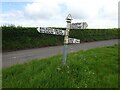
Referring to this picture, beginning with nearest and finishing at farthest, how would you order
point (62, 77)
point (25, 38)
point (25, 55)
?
point (62, 77), point (25, 55), point (25, 38)

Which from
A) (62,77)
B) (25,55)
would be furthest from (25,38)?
(62,77)

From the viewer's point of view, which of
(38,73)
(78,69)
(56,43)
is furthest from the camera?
(56,43)

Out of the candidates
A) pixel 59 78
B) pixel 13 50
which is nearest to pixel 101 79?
pixel 59 78

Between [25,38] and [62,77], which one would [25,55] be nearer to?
[25,38]

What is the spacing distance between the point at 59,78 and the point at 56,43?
20148mm

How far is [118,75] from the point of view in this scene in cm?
883

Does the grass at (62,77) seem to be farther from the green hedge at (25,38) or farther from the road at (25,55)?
the green hedge at (25,38)

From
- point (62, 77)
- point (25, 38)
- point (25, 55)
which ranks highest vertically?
point (25, 38)

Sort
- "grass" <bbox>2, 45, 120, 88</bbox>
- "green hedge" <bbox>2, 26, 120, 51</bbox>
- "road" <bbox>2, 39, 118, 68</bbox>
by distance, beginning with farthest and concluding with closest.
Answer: "green hedge" <bbox>2, 26, 120, 51</bbox> < "road" <bbox>2, 39, 118, 68</bbox> < "grass" <bbox>2, 45, 120, 88</bbox>

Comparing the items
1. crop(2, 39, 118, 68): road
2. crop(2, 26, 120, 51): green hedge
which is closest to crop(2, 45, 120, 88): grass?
crop(2, 39, 118, 68): road

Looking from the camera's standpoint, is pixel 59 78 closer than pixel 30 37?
Yes

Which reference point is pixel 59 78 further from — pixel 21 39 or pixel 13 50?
pixel 21 39

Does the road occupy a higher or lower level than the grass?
lower

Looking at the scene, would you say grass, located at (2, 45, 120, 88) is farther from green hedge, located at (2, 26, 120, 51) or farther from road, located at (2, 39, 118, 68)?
green hedge, located at (2, 26, 120, 51)
